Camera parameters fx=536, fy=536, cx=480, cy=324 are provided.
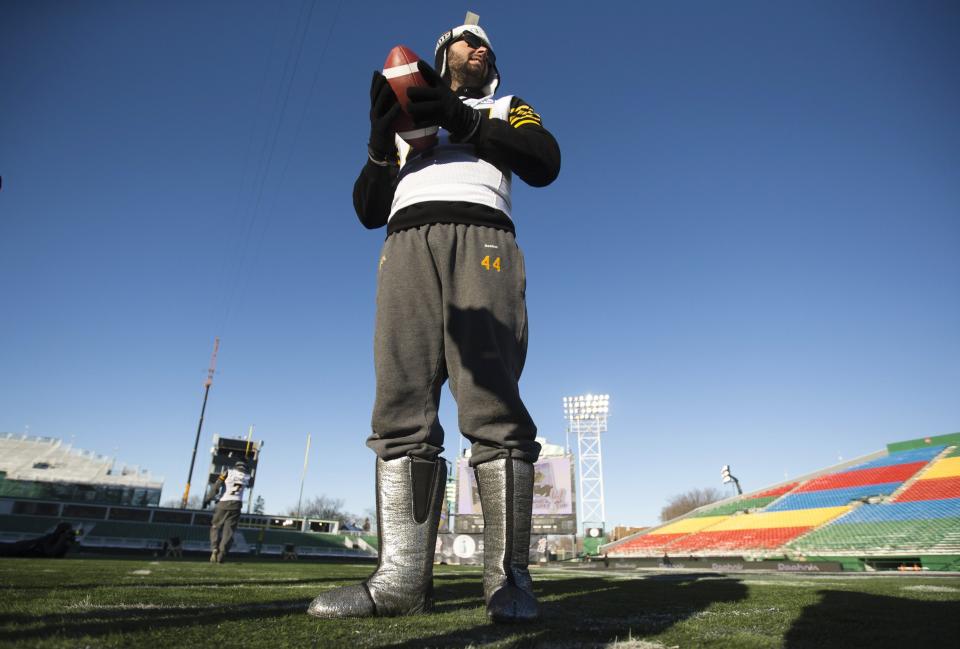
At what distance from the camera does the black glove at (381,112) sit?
2023 millimetres

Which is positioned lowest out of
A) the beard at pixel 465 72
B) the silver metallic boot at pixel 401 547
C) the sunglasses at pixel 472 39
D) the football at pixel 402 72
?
the silver metallic boot at pixel 401 547

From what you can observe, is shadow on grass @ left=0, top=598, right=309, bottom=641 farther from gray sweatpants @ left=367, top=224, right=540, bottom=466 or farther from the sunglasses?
the sunglasses

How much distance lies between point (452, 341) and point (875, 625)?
4.89 feet

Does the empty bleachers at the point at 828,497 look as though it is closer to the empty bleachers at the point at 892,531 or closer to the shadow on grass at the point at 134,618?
the empty bleachers at the point at 892,531

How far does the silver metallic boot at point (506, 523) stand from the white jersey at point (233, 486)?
30.4ft

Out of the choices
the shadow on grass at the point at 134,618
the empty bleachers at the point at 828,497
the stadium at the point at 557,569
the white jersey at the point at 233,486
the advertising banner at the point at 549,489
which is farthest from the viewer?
the advertising banner at the point at 549,489

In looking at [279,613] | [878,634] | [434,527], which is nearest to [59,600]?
[279,613]

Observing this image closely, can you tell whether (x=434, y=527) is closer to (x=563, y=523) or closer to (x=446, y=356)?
(x=446, y=356)

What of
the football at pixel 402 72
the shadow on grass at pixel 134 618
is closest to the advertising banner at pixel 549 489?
the shadow on grass at pixel 134 618

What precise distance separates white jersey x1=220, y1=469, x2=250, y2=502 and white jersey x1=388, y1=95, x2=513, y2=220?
9056 millimetres

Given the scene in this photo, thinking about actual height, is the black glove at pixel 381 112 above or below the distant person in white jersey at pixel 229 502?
above

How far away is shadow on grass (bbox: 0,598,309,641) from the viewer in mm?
1110

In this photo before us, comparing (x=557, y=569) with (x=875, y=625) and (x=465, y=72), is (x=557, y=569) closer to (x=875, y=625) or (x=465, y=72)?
(x=875, y=625)

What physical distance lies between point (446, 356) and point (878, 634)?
4.78 feet
